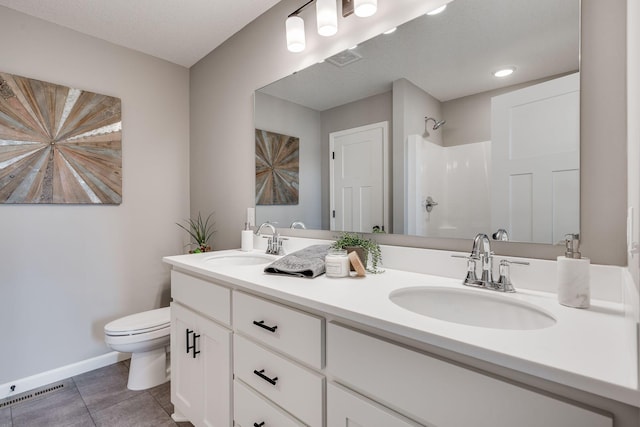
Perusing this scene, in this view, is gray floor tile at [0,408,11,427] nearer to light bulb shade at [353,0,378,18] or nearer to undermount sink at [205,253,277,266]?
undermount sink at [205,253,277,266]

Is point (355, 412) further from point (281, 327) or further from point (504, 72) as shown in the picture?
point (504, 72)

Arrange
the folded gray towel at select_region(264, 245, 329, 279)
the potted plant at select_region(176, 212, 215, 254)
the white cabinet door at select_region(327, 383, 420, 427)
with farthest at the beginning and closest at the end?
the potted plant at select_region(176, 212, 215, 254), the folded gray towel at select_region(264, 245, 329, 279), the white cabinet door at select_region(327, 383, 420, 427)

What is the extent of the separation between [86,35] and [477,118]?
101 inches

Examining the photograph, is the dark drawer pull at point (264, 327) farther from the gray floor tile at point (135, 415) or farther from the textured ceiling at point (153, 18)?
the textured ceiling at point (153, 18)

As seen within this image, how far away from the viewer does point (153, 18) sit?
1936 millimetres

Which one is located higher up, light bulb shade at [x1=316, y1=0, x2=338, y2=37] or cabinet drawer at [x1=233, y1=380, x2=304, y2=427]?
light bulb shade at [x1=316, y1=0, x2=338, y2=37]

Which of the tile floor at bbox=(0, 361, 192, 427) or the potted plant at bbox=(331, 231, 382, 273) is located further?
the tile floor at bbox=(0, 361, 192, 427)

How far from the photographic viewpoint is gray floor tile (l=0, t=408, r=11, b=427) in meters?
1.58

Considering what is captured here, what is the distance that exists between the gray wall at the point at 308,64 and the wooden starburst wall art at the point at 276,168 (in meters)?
0.13

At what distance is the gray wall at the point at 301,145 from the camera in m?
1.65

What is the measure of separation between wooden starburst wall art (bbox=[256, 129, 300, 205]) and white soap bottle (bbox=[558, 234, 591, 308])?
127 centimetres

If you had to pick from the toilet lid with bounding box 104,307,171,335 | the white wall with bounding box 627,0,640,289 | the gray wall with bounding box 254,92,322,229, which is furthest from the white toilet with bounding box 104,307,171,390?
the white wall with bounding box 627,0,640,289

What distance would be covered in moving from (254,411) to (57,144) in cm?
208

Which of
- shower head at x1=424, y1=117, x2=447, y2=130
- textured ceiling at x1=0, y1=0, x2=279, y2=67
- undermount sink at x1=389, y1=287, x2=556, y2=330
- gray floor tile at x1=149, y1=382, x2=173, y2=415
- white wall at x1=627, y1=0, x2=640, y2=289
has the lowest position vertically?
gray floor tile at x1=149, y1=382, x2=173, y2=415
